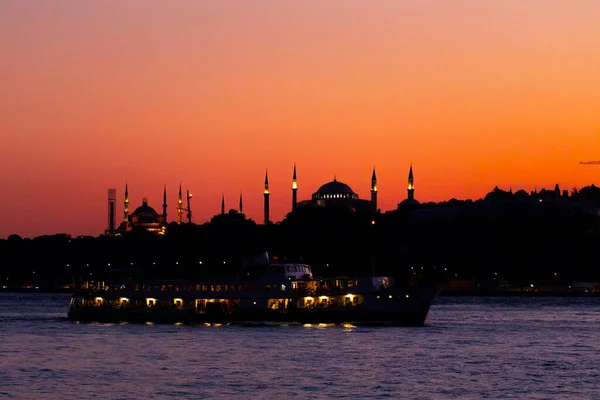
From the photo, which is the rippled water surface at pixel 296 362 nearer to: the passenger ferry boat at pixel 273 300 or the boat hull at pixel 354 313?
the boat hull at pixel 354 313

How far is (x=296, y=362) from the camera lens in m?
67.1

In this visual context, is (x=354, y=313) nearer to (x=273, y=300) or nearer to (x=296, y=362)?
(x=273, y=300)

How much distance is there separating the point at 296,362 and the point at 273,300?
2547 cm

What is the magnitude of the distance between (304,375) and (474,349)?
58.1ft

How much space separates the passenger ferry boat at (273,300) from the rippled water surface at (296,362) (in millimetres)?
1554

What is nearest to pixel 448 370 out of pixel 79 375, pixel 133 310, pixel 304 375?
pixel 304 375

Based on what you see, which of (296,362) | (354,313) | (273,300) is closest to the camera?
(296,362)

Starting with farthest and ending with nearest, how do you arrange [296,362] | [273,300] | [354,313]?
[273,300], [354,313], [296,362]

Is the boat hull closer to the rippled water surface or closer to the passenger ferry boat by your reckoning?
the passenger ferry boat

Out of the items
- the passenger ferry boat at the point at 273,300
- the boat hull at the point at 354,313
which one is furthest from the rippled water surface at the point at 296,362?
the passenger ferry boat at the point at 273,300

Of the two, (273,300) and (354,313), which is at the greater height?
(273,300)

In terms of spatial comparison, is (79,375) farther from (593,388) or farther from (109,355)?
(593,388)

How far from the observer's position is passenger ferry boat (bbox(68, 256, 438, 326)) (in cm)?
8938

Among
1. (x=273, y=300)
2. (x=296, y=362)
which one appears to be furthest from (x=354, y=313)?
(x=296, y=362)
